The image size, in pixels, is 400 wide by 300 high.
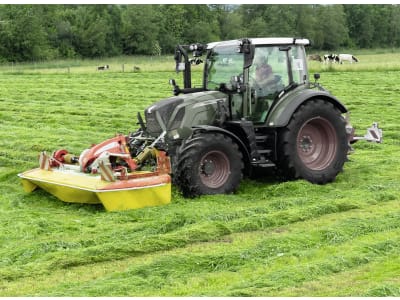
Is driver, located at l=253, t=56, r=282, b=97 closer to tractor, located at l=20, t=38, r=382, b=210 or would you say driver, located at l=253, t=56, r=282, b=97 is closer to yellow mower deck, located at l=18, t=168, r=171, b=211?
tractor, located at l=20, t=38, r=382, b=210

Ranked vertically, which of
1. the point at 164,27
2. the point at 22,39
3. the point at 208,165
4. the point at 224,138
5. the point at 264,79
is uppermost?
the point at 164,27

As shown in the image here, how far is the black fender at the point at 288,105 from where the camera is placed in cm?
851

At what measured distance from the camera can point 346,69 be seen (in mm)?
30281

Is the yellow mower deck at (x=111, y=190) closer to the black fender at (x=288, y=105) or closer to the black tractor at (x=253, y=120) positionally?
the black tractor at (x=253, y=120)

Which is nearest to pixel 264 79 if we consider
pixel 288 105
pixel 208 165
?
pixel 288 105

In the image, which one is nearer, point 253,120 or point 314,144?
point 253,120

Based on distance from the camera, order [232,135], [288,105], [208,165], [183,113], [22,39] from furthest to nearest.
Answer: [22,39] → [288,105] → [183,113] → [232,135] → [208,165]

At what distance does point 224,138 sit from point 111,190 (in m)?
1.63

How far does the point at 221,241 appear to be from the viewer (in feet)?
20.4

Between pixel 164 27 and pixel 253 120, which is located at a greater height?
pixel 164 27

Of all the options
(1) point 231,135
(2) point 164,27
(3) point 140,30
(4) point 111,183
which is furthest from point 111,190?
(3) point 140,30

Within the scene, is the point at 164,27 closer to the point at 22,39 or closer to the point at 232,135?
the point at 22,39

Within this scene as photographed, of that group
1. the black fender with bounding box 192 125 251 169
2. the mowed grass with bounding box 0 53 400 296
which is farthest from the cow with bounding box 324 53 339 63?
the black fender with bounding box 192 125 251 169

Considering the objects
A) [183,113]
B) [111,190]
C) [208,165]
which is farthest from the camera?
[183,113]
